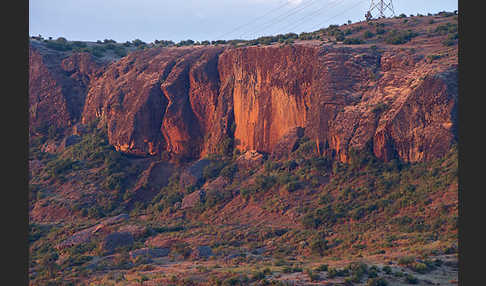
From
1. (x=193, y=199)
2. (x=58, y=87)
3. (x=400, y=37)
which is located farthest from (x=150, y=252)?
(x=58, y=87)

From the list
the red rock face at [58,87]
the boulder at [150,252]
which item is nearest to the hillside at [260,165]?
the boulder at [150,252]

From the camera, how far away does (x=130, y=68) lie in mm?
50156

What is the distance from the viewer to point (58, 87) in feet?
177

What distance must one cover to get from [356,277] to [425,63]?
56.4ft

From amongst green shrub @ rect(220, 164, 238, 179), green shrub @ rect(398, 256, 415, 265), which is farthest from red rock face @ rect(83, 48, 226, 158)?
green shrub @ rect(398, 256, 415, 265)

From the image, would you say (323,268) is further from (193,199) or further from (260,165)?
(193,199)

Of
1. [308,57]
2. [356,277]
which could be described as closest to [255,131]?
[308,57]

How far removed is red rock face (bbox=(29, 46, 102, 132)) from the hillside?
0.91 ft

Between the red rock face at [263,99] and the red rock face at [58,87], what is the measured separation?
0.11m

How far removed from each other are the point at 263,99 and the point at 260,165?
16.0 ft

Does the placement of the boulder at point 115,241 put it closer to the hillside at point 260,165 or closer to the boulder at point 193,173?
the hillside at point 260,165

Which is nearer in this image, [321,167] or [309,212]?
[309,212]

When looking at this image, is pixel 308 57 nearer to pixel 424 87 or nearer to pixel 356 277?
pixel 424 87

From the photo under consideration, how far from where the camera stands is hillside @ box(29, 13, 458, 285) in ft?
81.0
